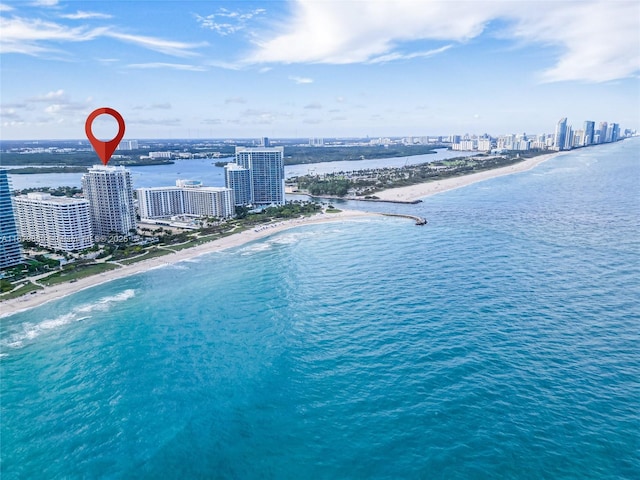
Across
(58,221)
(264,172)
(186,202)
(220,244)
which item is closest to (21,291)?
(58,221)

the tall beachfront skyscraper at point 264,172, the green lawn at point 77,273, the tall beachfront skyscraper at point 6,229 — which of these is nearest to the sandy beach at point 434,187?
the tall beachfront skyscraper at point 264,172

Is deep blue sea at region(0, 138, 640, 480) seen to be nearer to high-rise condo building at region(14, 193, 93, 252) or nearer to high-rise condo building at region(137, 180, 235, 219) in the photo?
high-rise condo building at region(14, 193, 93, 252)

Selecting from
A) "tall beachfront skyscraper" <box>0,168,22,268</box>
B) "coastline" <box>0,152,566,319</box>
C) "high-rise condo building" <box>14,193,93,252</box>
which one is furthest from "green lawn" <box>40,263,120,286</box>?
"high-rise condo building" <box>14,193,93,252</box>

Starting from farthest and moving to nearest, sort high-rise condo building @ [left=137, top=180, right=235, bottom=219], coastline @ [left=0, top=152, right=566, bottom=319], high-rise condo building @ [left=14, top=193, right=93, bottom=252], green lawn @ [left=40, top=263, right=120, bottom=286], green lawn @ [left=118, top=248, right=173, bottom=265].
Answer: high-rise condo building @ [left=137, top=180, right=235, bottom=219], high-rise condo building @ [left=14, top=193, right=93, bottom=252], green lawn @ [left=118, top=248, right=173, bottom=265], green lawn @ [left=40, top=263, right=120, bottom=286], coastline @ [left=0, top=152, right=566, bottom=319]

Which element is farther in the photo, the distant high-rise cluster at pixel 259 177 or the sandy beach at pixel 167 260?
the distant high-rise cluster at pixel 259 177

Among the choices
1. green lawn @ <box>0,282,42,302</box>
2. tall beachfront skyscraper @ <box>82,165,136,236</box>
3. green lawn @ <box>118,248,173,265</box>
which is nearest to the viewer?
green lawn @ <box>0,282,42,302</box>

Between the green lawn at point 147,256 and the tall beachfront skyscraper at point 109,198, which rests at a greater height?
the tall beachfront skyscraper at point 109,198

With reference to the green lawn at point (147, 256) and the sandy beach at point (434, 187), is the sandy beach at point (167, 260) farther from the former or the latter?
the sandy beach at point (434, 187)

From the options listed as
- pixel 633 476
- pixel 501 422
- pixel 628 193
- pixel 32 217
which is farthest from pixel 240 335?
pixel 628 193
